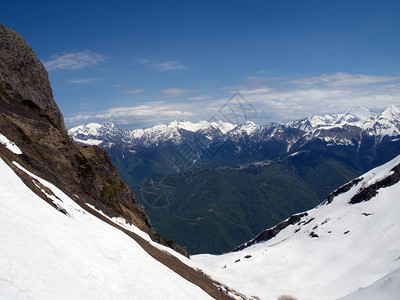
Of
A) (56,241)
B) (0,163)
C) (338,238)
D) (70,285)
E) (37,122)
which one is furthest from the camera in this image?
(338,238)

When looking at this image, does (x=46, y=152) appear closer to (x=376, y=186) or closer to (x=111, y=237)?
(x=111, y=237)

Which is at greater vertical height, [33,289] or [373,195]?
[33,289]

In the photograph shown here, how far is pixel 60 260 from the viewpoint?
21016 millimetres

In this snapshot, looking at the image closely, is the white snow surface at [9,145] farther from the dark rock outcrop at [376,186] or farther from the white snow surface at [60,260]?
the dark rock outcrop at [376,186]

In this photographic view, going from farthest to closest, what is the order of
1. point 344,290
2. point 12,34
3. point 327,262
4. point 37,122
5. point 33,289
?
point 327,262 < point 12,34 < point 344,290 < point 37,122 < point 33,289

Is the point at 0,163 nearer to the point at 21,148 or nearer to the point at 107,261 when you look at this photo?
the point at 107,261

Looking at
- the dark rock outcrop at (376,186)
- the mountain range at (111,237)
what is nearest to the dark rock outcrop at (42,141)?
the mountain range at (111,237)

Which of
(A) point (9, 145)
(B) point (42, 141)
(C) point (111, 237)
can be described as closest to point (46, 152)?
(B) point (42, 141)

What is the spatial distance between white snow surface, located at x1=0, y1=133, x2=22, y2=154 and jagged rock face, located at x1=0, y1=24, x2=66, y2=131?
4238 cm

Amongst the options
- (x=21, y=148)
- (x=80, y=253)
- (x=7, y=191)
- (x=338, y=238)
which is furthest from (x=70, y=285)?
(x=338, y=238)

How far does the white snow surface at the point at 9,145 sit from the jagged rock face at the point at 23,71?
42381 millimetres

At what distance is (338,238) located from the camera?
110m

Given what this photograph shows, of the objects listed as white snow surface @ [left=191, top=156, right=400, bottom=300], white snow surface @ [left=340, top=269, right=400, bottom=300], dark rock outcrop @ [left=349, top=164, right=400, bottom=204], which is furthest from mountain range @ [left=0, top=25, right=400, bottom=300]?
dark rock outcrop @ [left=349, top=164, right=400, bottom=204]

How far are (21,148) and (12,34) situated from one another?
187 feet
